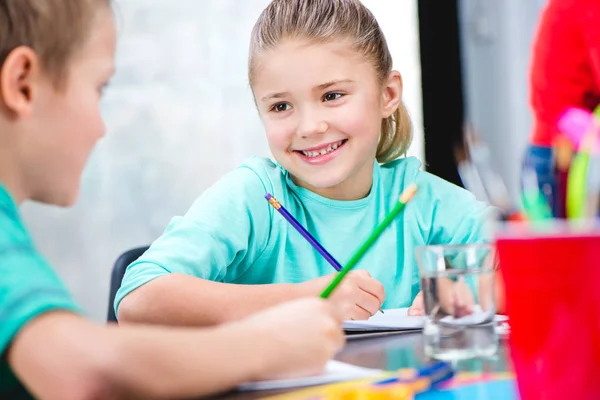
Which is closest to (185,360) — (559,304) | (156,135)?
(559,304)

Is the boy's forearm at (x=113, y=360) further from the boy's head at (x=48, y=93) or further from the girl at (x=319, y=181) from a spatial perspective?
the girl at (x=319, y=181)

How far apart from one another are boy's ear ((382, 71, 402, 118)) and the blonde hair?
14mm

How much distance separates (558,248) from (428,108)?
7.40 ft

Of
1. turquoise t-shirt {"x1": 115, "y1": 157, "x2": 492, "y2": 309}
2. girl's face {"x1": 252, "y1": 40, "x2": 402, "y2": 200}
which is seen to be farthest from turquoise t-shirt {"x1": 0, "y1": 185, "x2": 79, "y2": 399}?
girl's face {"x1": 252, "y1": 40, "x2": 402, "y2": 200}

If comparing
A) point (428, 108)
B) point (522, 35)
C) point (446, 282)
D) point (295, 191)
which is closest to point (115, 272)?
point (295, 191)

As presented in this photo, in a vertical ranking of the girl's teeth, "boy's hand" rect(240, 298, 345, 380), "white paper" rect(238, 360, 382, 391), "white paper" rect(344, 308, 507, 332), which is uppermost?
the girl's teeth

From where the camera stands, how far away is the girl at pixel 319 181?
1214 millimetres

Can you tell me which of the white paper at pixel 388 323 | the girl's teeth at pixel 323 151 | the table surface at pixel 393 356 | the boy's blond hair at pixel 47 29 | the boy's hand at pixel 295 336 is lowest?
the white paper at pixel 388 323

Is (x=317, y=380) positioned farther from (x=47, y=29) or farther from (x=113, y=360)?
(x=47, y=29)

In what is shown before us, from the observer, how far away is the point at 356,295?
97 centimetres

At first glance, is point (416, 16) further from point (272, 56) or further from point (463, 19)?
point (272, 56)

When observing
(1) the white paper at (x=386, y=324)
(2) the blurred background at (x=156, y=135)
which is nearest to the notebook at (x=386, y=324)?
(1) the white paper at (x=386, y=324)

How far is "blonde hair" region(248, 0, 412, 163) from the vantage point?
1249mm

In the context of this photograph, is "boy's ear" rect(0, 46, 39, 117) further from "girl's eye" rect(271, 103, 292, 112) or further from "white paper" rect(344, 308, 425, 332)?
"girl's eye" rect(271, 103, 292, 112)
